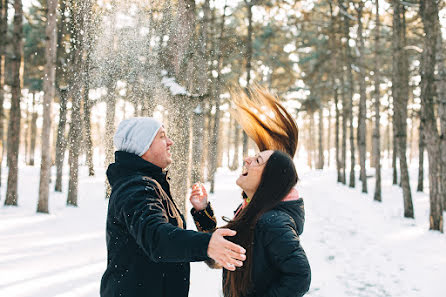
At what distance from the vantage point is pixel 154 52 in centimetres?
666

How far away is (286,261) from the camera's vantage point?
1688 mm

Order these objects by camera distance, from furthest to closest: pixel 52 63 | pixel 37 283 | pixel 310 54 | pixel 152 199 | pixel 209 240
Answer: pixel 310 54 < pixel 52 63 < pixel 37 283 < pixel 152 199 < pixel 209 240

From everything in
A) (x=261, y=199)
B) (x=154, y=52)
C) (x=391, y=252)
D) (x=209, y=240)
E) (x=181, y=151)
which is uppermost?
(x=154, y=52)

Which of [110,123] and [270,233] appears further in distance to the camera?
[110,123]

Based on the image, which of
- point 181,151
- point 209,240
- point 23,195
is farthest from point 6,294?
point 23,195

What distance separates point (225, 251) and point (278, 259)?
45 centimetres

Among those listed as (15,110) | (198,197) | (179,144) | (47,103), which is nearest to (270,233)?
(198,197)

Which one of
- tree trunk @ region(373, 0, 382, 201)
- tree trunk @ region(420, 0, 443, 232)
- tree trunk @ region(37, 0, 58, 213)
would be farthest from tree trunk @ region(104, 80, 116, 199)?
tree trunk @ region(373, 0, 382, 201)

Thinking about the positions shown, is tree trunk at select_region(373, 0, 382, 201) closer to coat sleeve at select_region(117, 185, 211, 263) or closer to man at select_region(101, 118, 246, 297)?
man at select_region(101, 118, 246, 297)

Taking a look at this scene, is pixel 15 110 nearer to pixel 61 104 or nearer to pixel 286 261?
pixel 61 104

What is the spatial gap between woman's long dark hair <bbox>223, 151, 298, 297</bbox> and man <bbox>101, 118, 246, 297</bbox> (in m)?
0.21

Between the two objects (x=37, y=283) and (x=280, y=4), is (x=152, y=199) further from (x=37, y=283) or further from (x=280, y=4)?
(x=280, y=4)

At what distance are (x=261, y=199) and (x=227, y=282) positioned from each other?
54 centimetres

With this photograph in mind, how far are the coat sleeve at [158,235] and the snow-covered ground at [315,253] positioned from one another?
3325mm
